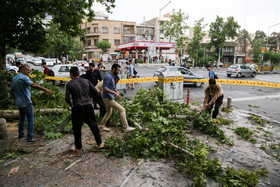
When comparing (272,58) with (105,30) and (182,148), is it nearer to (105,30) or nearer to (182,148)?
(182,148)

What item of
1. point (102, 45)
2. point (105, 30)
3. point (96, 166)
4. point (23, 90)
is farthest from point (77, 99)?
point (105, 30)

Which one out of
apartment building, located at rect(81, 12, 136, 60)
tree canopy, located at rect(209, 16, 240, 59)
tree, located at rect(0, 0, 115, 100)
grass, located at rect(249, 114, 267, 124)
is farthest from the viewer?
apartment building, located at rect(81, 12, 136, 60)

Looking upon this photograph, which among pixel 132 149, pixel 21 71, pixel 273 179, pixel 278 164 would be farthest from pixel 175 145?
pixel 21 71

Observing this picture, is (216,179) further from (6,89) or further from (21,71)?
(6,89)

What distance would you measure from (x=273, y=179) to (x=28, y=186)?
182 inches

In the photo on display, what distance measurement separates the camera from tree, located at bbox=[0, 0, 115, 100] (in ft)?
20.9

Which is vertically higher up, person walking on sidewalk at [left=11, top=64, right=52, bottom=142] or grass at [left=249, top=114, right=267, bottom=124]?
person walking on sidewalk at [left=11, top=64, right=52, bottom=142]

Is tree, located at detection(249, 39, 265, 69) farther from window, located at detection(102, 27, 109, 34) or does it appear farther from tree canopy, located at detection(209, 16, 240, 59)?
window, located at detection(102, 27, 109, 34)

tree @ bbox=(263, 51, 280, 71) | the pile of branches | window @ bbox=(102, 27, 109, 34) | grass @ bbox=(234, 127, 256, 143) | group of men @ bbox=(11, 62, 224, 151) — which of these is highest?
window @ bbox=(102, 27, 109, 34)

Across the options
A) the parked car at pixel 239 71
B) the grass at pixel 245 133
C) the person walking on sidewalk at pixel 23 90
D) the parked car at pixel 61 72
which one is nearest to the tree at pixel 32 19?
the person walking on sidewalk at pixel 23 90

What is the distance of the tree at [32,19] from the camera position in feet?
20.9

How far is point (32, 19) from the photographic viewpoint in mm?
7273

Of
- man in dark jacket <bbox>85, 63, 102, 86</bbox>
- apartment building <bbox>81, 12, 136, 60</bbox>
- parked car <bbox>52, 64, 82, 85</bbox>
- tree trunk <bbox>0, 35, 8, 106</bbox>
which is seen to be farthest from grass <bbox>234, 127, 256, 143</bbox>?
apartment building <bbox>81, 12, 136, 60</bbox>

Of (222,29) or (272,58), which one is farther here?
(222,29)
